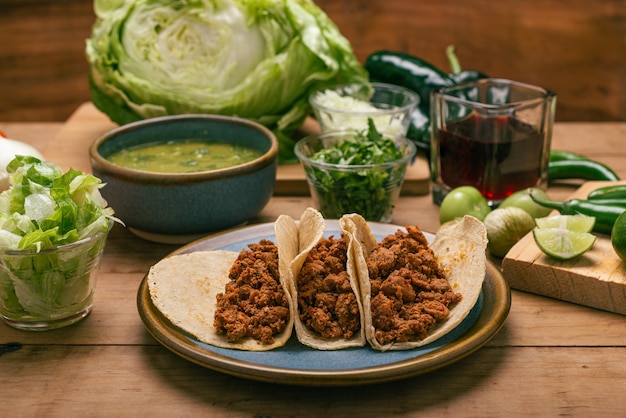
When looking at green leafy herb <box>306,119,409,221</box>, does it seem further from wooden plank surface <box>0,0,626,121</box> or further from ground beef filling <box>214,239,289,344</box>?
wooden plank surface <box>0,0,626,121</box>

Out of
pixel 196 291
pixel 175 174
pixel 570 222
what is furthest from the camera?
pixel 175 174

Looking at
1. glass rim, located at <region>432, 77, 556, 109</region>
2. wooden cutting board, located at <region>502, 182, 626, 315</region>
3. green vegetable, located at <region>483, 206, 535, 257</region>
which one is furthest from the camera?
glass rim, located at <region>432, 77, 556, 109</region>

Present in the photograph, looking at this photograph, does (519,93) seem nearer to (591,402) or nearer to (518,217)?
(518,217)

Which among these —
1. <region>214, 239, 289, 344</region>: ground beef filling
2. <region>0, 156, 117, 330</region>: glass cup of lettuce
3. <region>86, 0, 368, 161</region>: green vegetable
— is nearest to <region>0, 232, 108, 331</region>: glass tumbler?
<region>0, 156, 117, 330</region>: glass cup of lettuce

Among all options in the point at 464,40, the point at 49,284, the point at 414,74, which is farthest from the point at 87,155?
the point at 464,40

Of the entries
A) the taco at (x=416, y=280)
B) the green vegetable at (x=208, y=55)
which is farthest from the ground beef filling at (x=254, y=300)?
the green vegetable at (x=208, y=55)

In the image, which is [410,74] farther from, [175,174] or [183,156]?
[175,174]
